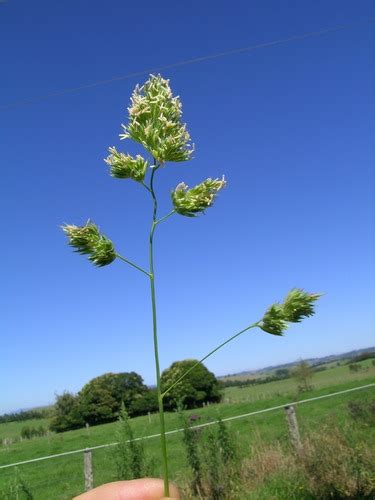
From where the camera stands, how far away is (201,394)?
2397 inches

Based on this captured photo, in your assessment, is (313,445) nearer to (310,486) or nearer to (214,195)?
(310,486)

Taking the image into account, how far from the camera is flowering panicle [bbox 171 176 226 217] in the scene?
1.64 m

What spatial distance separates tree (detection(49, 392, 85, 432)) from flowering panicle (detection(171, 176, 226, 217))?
210 feet

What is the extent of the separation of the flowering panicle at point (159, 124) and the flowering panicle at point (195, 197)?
0.38 feet

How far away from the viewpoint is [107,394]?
64375 mm

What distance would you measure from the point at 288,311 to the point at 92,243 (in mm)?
667

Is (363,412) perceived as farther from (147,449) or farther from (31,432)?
(31,432)

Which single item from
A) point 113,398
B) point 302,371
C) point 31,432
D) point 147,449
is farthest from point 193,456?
point 113,398

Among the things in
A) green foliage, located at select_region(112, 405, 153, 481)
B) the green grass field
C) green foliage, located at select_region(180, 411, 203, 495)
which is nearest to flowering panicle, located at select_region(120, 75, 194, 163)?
green foliage, located at select_region(112, 405, 153, 481)

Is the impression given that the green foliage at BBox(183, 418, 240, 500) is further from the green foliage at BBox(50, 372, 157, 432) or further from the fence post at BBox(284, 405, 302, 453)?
the green foliage at BBox(50, 372, 157, 432)

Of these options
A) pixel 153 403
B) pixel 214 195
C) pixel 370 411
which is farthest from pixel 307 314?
pixel 153 403

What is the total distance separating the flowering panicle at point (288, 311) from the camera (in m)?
1.59

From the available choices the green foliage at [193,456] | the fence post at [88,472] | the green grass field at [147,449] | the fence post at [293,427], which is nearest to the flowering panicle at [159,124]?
the green grass field at [147,449]

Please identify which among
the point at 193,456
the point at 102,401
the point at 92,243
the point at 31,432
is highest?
the point at 102,401
